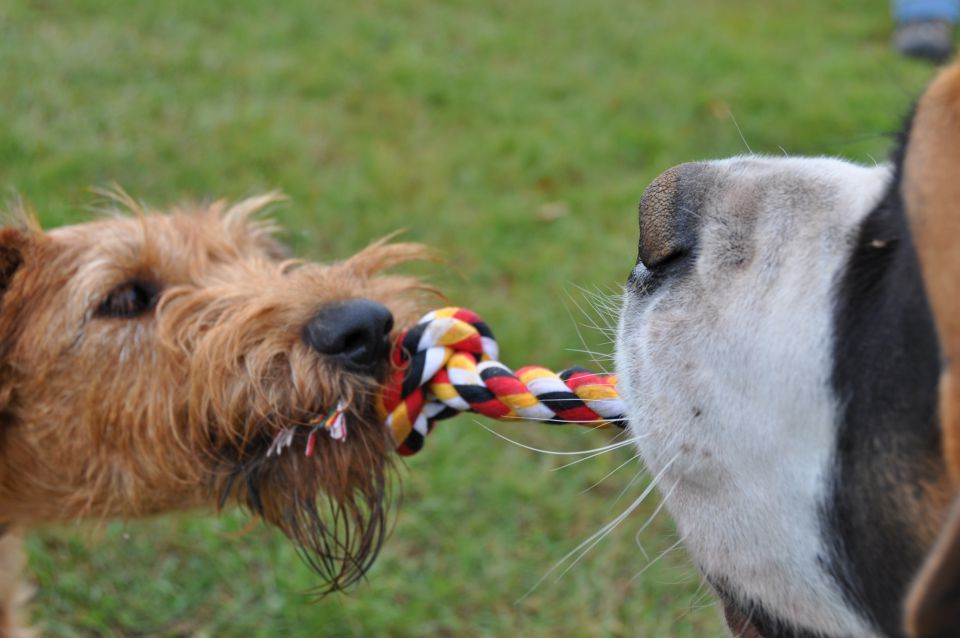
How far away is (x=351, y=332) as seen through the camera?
2676mm

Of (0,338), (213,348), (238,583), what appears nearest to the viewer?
(213,348)

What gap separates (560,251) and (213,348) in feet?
11.6

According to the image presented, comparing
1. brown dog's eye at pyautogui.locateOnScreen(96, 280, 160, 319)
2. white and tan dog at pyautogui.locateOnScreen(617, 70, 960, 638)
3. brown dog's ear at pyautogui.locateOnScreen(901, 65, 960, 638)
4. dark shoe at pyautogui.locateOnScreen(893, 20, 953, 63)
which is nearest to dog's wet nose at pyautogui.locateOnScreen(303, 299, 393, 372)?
brown dog's eye at pyautogui.locateOnScreen(96, 280, 160, 319)

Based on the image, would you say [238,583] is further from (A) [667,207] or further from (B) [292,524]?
(A) [667,207]

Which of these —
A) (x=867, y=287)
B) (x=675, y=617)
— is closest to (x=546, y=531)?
(x=675, y=617)

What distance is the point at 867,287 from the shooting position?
68.7 inches

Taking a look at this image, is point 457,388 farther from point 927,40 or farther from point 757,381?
point 927,40

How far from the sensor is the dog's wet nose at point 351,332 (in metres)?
2.67

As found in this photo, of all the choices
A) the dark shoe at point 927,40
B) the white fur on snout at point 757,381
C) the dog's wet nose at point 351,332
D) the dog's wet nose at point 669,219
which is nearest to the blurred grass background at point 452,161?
the dark shoe at point 927,40

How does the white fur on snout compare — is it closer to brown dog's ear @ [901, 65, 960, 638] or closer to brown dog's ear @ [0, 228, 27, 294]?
brown dog's ear @ [901, 65, 960, 638]

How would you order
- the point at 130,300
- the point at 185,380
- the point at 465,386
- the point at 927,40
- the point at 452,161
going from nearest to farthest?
the point at 465,386 → the point at 185,380 → the point at 130,300 → the point at 452,161 → the point at 927,40

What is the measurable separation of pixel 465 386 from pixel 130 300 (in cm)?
124

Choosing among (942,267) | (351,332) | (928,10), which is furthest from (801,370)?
(928,10)

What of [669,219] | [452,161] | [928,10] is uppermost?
[669,219]
